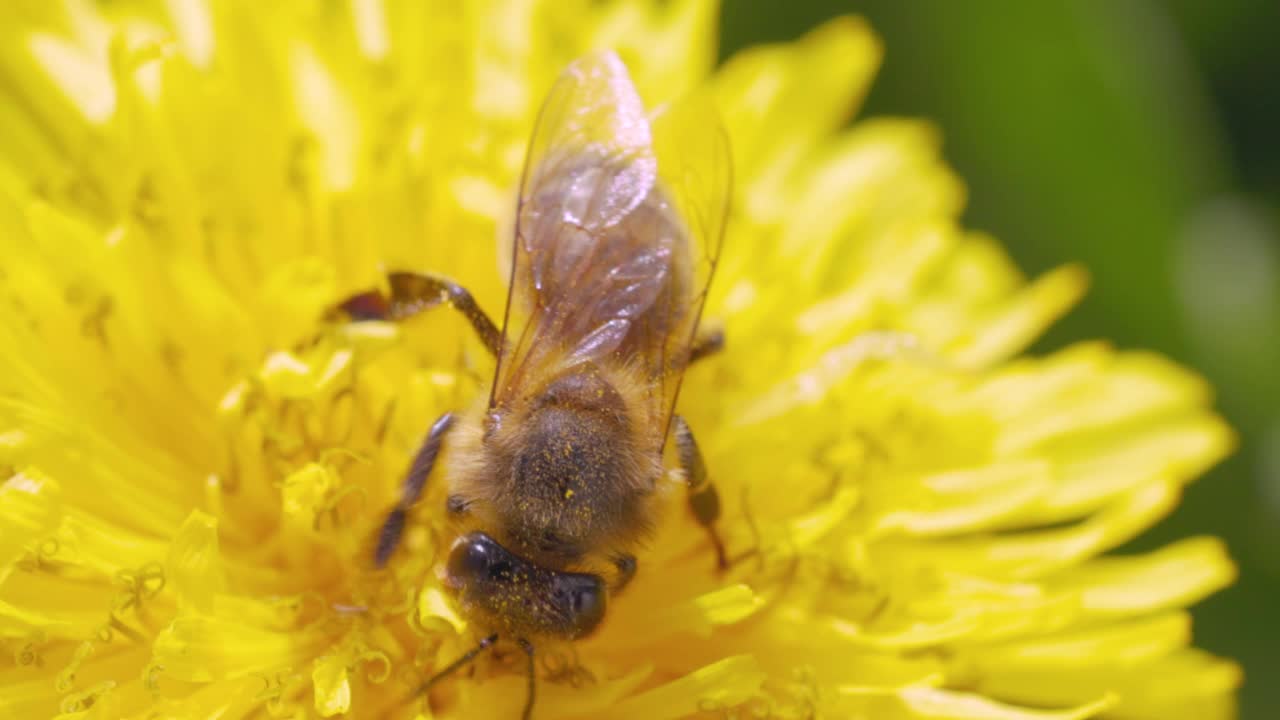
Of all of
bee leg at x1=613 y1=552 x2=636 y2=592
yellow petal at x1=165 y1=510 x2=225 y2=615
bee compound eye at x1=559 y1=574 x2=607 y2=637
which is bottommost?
bee compound eye at x1=559 y1=574 x2=607 y2=637

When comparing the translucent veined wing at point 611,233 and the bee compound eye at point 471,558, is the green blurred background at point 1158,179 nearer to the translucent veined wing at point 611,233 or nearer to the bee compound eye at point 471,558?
the translucent veined wing at point 611,233

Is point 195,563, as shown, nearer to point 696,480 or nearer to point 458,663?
point 458,663

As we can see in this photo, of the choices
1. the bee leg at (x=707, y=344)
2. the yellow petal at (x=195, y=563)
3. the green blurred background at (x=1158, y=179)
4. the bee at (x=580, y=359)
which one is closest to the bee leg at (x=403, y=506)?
the bee at (x=580, y=359)

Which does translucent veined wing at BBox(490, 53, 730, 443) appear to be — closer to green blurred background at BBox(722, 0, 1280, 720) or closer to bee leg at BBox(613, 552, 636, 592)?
bee leg at BBox(613, 552, 636, 592)

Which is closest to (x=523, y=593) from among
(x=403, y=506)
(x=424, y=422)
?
(x=403, y=506)

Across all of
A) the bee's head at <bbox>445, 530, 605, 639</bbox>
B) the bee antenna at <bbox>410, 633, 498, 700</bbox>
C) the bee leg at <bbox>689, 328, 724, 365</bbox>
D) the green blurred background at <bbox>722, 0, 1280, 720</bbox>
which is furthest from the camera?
the green blurred background at <bbox>722, 0, 1280, 720</bbox>

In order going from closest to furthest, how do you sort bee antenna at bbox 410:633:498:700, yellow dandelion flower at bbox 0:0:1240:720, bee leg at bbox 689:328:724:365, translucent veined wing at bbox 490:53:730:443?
bee antenna at bbox 410:633:498:700, yellow dandelion flower at bbox 0:0:1240:720, translucent veined wing at bbox 490:53:730:443, bee leg at bbox 689:328:724:365

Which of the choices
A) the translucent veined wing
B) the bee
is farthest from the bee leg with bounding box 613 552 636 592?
the translucent veined wing
